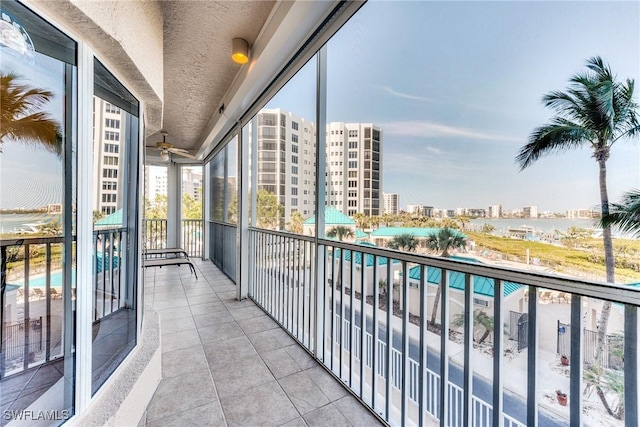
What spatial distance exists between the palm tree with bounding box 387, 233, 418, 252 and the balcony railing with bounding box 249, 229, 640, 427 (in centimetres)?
5

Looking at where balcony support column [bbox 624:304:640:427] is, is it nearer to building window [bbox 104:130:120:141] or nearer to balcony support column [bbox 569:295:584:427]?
balcony support column [bbox 569:295:584:427]

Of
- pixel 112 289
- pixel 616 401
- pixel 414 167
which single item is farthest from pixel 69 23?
pixel 616 401

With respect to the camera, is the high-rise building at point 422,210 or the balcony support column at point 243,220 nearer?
the high-rise building at point 422,210

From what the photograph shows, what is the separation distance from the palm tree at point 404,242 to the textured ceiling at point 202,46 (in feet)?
5.53

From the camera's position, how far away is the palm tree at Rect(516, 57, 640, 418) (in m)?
0.73

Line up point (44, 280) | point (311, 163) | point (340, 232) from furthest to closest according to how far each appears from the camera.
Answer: point (311, 163), point (340, 232), point (44, 280)

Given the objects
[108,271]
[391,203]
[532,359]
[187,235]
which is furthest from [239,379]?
[187,235]

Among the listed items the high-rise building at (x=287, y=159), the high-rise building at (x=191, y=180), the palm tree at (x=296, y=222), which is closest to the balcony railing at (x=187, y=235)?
the high-rise building at (x=191, y=180)

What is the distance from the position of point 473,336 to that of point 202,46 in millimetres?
2714

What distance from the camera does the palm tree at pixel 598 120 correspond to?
0.73 m

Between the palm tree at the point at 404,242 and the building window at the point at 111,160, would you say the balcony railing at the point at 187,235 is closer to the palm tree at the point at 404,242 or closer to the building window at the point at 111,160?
the building window at the point at 111,160

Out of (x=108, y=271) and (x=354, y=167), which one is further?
(x=354, y=167)

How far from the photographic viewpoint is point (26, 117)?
0.97 m

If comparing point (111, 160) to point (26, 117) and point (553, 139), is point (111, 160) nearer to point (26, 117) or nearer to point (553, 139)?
point (26, 117)
